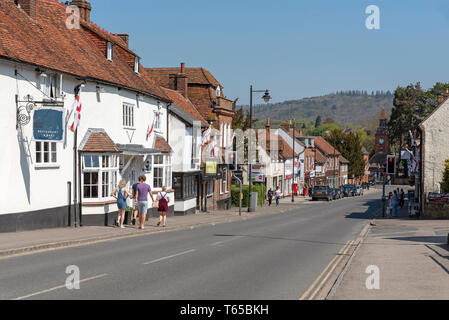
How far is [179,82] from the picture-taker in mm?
48125

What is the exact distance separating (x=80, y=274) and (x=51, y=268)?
1.16m

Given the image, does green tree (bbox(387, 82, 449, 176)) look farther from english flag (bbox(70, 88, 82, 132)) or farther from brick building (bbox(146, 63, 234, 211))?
english flag (bbox(70, 88, 82, 132))

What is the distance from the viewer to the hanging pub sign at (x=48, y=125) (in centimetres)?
2061

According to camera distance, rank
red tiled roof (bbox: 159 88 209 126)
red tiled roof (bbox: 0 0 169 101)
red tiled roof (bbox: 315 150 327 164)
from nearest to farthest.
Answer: red tiled roof (bbox: 0 0 169 101), red tiled roof (bbox: 159 88 209 126), red tiled roof (bbox: 315 150 327 164)

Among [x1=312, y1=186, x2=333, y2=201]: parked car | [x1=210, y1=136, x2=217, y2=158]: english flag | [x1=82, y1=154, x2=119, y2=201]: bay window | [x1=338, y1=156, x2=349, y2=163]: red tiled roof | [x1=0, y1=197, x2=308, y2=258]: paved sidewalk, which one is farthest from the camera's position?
[x1=338, y1=156, x2=349, y2=163]: red tiled roof

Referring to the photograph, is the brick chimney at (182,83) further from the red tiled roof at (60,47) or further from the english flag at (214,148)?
the red tiled roof at (60,47)

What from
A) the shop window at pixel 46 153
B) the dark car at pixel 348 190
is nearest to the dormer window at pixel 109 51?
the shop window at pixel 46 153

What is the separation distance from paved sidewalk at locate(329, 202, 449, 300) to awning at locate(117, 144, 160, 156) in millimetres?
11282

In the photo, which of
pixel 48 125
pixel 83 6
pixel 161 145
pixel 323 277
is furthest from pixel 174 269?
pixel 83 6

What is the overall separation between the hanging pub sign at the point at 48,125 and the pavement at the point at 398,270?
1115cm

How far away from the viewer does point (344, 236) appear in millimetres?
25703

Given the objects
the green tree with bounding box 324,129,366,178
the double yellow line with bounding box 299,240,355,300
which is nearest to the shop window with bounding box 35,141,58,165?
the double yellow line with bounding box 299,240,355,300

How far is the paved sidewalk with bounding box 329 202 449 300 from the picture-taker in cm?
1085
